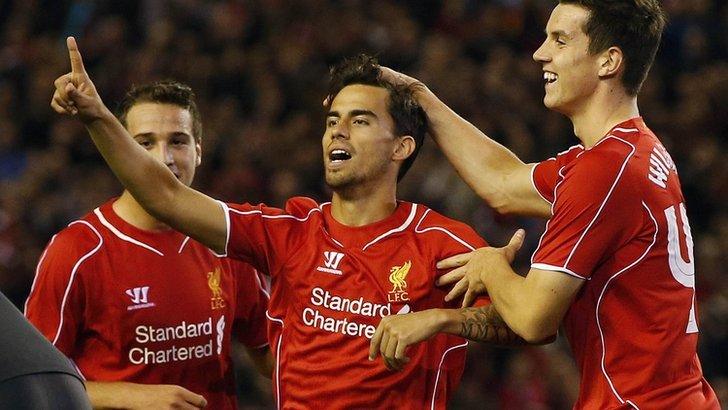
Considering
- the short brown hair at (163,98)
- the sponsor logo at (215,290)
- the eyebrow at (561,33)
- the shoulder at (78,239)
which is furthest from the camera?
the short brown hair at (163,98)

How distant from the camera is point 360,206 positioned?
15.5 ft

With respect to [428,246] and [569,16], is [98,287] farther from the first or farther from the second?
[569,16]

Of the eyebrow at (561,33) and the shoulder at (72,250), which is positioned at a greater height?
the eyebrow at (561,33)

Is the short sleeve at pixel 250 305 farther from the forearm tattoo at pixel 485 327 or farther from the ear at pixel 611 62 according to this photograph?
the ear at pixel 611 62

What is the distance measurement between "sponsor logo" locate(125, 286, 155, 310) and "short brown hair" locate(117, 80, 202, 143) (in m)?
0.77

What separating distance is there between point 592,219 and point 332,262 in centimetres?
105

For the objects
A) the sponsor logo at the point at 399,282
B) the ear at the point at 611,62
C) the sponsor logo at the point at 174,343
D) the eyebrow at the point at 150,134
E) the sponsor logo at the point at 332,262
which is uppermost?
the ear at the point at 611,62

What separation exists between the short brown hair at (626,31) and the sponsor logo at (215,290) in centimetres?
183

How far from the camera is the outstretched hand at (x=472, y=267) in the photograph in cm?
427

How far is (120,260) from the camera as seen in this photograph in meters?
4.96

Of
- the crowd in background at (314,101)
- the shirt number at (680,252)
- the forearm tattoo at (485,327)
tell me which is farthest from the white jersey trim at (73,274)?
the crowd in background at (314,101)

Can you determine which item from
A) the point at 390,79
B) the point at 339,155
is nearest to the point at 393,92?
the point at 390,79

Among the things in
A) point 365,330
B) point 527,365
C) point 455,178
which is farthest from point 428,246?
point 455,178

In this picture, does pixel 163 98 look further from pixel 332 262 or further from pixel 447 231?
pixel 447 231
